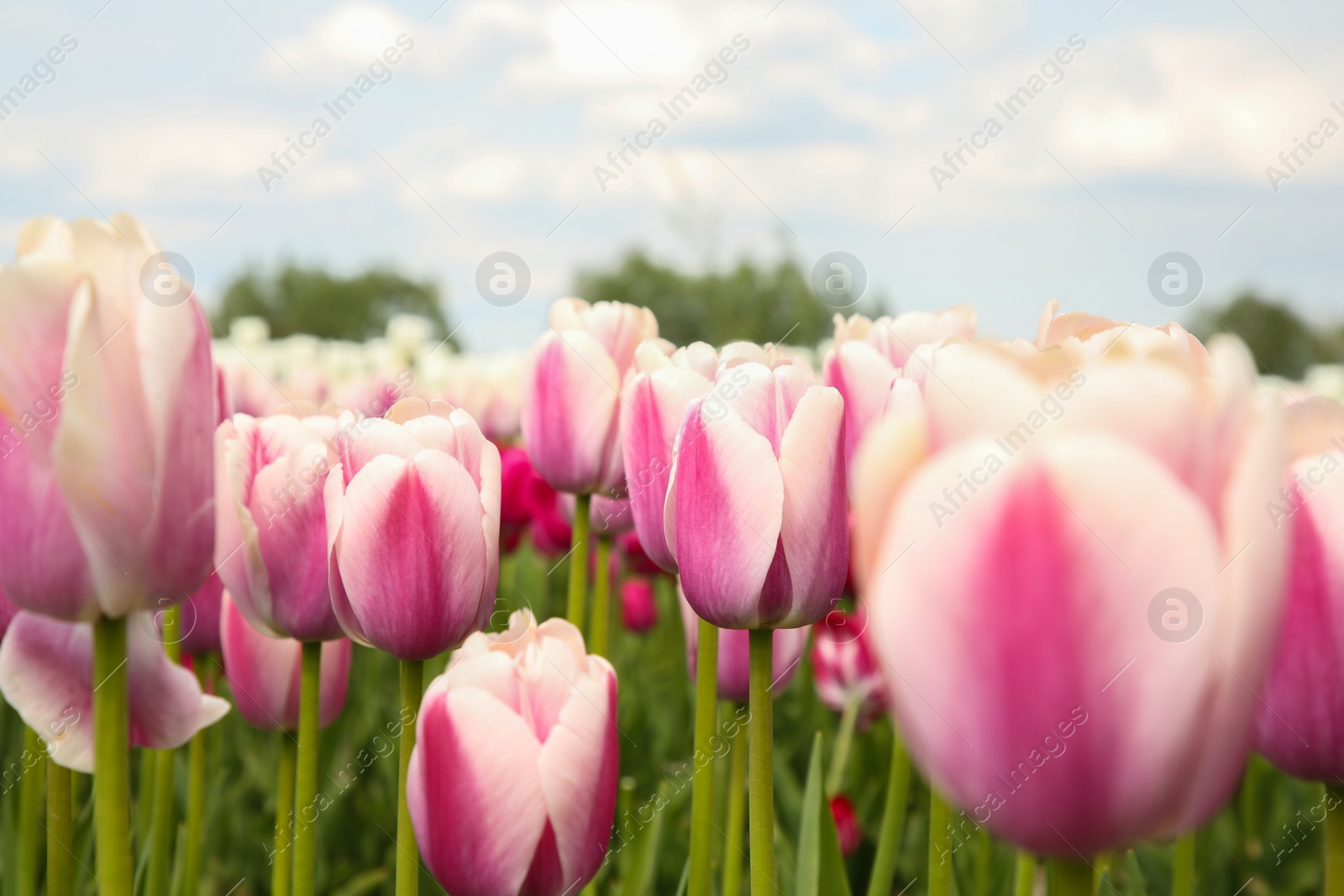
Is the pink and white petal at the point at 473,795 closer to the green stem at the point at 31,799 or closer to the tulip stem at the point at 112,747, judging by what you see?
the tulip stem at the point at 112,747

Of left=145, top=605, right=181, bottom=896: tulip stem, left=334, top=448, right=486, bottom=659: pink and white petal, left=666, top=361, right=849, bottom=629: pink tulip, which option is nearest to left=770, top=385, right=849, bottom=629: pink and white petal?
left=666, top=361, right=849, bottom=629: pink tulip

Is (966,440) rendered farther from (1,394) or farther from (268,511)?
(268,511)

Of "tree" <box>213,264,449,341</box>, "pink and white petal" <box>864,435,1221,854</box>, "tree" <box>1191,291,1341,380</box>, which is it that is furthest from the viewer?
"tree" <box>213,264,449,341</box>

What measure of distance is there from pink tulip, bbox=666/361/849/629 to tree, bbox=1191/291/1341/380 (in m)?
51.7

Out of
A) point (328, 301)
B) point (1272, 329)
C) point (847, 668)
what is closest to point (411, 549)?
point (847, 668)

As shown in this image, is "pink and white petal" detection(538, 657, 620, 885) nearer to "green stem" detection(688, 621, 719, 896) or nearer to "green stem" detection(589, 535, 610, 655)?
"green stem" detection(688, 621, 719, 896)

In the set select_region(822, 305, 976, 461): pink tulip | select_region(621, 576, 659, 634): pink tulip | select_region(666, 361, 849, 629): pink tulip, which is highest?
select_region(822, 305, 976, 461): pink tulip

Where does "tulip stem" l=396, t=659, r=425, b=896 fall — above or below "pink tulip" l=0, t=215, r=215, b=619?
below

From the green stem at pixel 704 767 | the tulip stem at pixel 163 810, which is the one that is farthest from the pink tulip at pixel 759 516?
the tulip stem at pixel 163 810

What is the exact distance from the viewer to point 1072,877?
0.61 meters

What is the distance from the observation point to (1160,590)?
0.52 metres

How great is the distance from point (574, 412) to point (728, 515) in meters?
0.86

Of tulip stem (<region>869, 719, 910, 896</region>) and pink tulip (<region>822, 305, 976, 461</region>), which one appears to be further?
tulip stem (<region>869, 719, 910, 896</region>)

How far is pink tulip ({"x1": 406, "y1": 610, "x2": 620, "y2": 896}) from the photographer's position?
1041 mm
